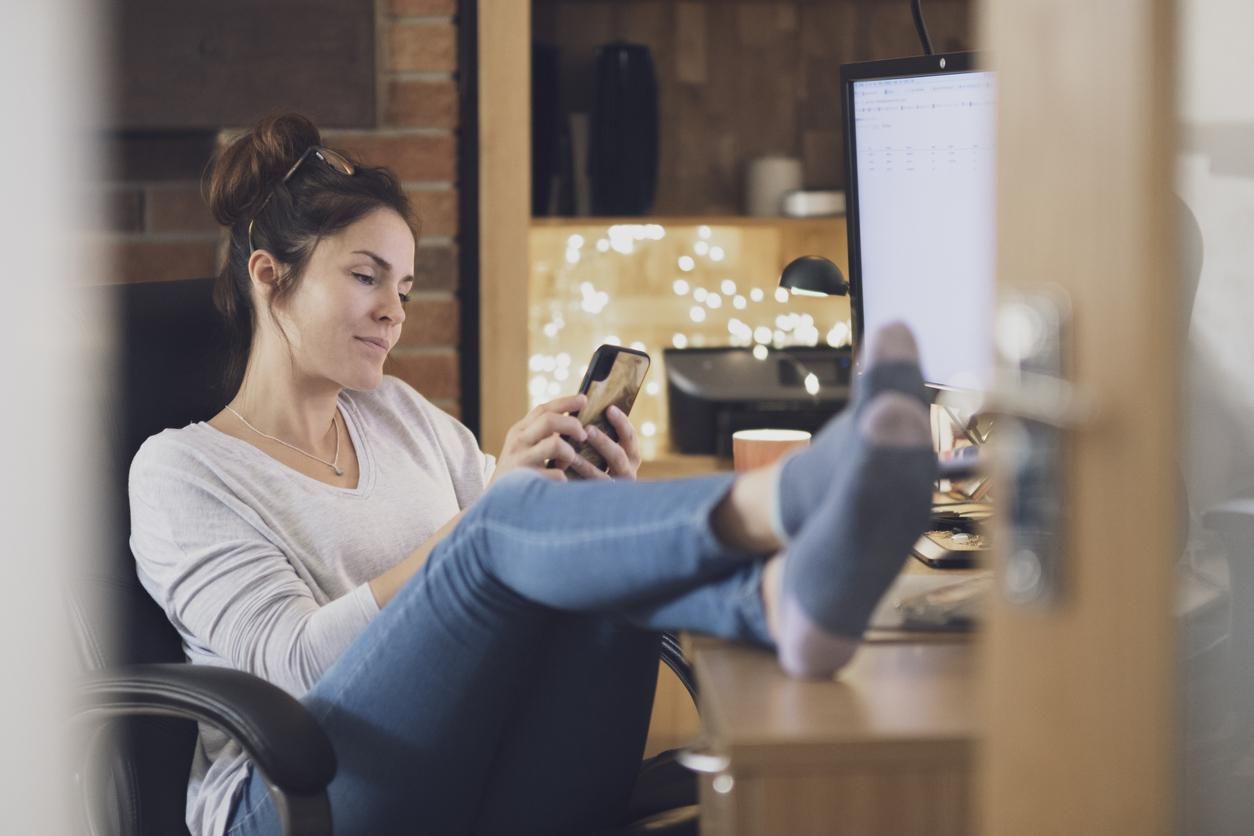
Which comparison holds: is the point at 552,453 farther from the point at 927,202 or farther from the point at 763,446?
the point at 927,202

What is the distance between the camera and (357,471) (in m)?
1.57

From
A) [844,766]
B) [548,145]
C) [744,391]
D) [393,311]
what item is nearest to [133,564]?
[393,311]

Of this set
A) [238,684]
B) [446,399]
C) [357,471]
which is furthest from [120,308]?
[446,399]

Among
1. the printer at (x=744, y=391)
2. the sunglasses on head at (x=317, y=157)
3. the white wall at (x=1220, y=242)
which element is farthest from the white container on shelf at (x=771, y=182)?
the white wall at (x=1220, y=242)

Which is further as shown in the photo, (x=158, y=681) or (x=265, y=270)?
(x=265, y=270)

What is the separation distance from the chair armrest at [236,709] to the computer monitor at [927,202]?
2.41 ft

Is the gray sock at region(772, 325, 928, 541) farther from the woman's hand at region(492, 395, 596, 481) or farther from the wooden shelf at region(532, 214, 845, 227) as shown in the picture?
the wooden shelf at region(532, 214, 845, 227)

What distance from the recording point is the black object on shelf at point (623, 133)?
8.00 ft

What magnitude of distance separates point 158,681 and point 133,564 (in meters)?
0.33

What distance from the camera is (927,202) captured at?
4.72 feet

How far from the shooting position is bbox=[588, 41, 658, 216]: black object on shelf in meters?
2.44

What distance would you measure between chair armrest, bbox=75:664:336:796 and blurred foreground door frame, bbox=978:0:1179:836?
1.83ft

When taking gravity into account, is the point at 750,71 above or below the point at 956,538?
above

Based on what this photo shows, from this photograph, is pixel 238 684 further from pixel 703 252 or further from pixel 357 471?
pixel 703 252
